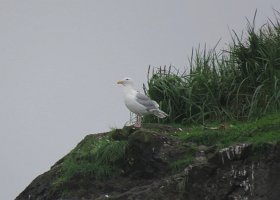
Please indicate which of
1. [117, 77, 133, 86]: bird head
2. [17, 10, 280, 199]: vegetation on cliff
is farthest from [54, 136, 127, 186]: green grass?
[117, 77, 133, 86]: bird head

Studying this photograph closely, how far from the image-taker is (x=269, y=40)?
18.9 meters

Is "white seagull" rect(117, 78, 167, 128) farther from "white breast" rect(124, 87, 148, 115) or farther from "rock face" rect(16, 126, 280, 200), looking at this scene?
"rock face" rect(16, 126, 280, 200)

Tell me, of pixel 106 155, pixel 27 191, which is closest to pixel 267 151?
pixel 106 155

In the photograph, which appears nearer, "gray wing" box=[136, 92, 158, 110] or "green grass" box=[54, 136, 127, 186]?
"green grass" box=[54, 136, 127, 186]

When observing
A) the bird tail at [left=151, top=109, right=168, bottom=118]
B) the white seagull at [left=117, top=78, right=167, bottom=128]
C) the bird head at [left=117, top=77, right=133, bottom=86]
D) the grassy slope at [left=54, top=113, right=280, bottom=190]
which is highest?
the bird head at [left=117, top=77, right=133, bottom=86]

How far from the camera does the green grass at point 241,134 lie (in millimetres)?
14206

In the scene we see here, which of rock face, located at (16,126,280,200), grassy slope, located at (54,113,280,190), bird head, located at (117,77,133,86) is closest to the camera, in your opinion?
rock face, located at (16,126,280,200)

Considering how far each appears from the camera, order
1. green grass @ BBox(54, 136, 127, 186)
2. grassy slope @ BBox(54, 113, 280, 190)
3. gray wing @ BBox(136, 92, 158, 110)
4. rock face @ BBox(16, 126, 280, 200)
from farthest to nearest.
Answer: gray wing @ BBox(136, 92, 158, 110) < green grass @ BBox(54, 136, 127, 186) < grassy slope @ BBox(54, 113, 280, 190) < rock face @ BBox(16, 126, 280, 200)

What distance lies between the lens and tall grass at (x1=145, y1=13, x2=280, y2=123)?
59.5 ft

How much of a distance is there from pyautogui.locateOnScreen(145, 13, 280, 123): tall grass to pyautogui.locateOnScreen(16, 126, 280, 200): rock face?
1726mm

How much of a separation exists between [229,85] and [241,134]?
3584 millimetres

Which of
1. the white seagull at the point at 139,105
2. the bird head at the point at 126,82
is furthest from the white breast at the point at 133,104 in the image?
the bird head at the point at 126,82

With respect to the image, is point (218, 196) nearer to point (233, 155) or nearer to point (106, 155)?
point (233, 155)

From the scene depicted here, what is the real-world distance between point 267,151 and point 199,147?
6.65ft
